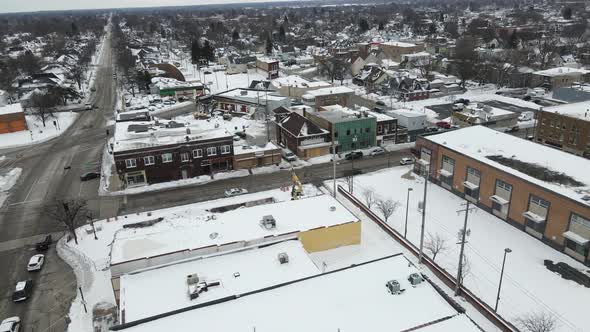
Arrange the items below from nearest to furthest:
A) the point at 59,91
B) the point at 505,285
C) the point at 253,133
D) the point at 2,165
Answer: the point at 505,285 < the point at 2,165 < the point at 253,133 < the point at 59,91

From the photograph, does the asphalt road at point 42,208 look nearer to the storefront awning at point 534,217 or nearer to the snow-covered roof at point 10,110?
the snow-covered roof at point 10,110

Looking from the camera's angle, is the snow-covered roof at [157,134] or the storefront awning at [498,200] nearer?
the storefront awning at [498,200]

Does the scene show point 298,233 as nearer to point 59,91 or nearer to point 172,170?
point 172,170

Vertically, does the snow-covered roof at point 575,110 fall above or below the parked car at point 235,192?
above

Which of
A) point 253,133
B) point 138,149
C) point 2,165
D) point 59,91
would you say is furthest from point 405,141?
point 59,91

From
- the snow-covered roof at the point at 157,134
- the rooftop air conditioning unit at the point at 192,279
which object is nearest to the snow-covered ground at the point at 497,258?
the rooftop air conditioning unit at the point at 192,279

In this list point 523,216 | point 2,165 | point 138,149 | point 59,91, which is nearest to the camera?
point 523,216

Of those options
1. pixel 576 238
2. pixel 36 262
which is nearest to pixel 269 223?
pixel 36 262
